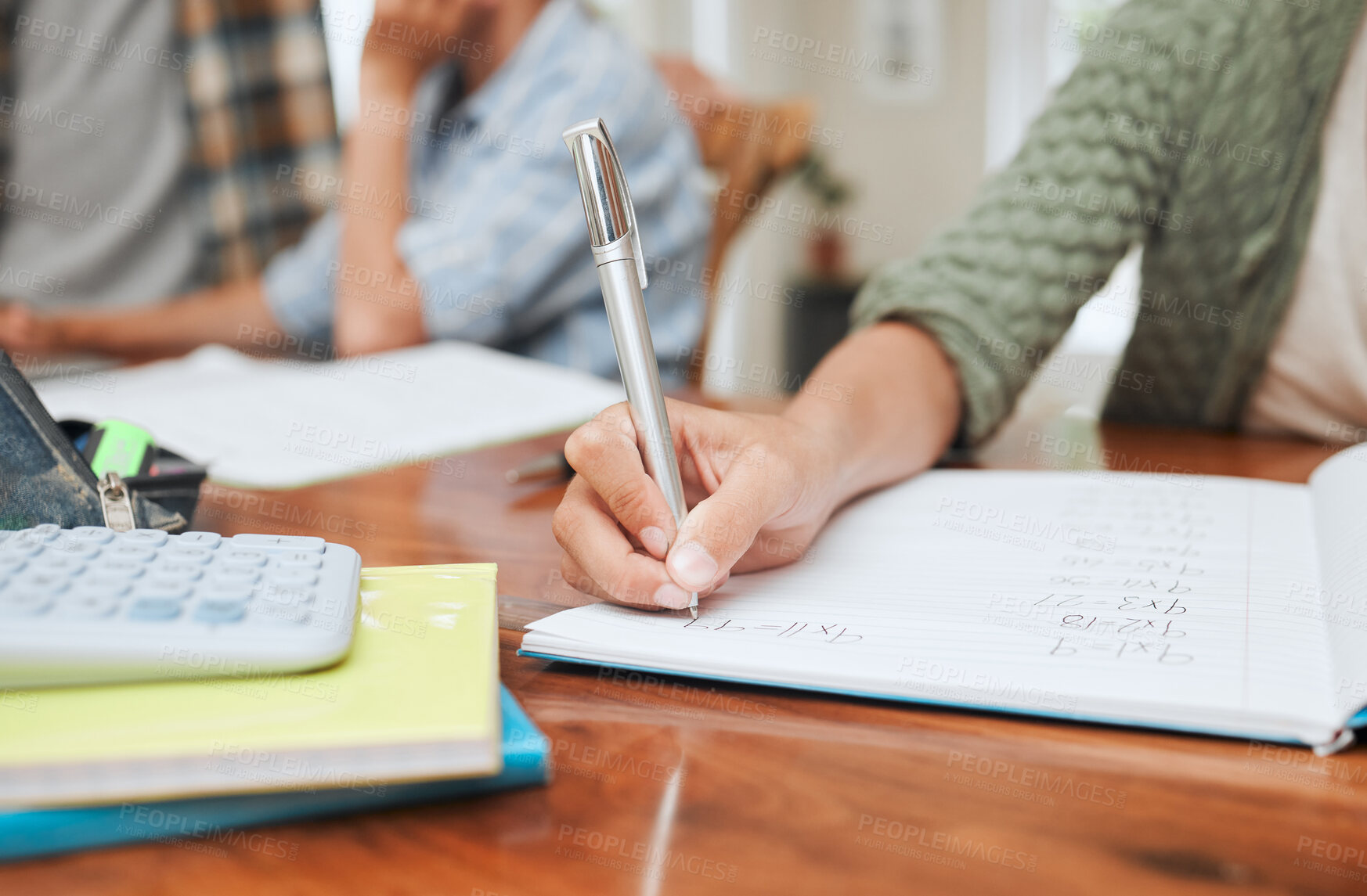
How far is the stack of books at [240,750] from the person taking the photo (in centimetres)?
24

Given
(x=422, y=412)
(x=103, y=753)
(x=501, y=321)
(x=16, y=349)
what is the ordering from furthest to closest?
(x=16, y=349), (x=501, y=321), (x=422, y=412), (x=103, y=753)

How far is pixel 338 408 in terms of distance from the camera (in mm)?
795

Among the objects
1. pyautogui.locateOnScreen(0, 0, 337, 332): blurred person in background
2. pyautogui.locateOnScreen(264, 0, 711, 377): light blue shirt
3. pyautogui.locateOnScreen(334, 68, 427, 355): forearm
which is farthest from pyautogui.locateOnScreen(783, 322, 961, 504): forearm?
pyautogui.locateOnScreen(0, 0, 337, 332): blurred person in background

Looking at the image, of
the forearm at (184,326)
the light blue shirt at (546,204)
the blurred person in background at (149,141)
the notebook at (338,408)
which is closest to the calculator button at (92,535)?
the notebook at (338,408)

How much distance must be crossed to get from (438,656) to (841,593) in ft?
0.58

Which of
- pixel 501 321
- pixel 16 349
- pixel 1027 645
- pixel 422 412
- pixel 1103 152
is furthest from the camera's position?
pixel 16 349

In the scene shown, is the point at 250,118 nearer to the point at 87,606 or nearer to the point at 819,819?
the point at 87,606

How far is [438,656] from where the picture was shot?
292mm

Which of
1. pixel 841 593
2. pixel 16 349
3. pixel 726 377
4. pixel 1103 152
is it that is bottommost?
pixel 726 377

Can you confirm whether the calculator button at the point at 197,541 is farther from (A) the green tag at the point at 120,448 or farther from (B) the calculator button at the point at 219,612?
(A) the green tag at the point at 120,448

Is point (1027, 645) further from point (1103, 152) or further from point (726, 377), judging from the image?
point (726, 377)

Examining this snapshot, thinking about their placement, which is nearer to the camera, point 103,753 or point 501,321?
point 103,753

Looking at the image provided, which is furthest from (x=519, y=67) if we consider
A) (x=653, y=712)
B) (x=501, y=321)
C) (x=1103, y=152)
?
(x=653, y=712)

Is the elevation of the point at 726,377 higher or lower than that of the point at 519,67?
lower
